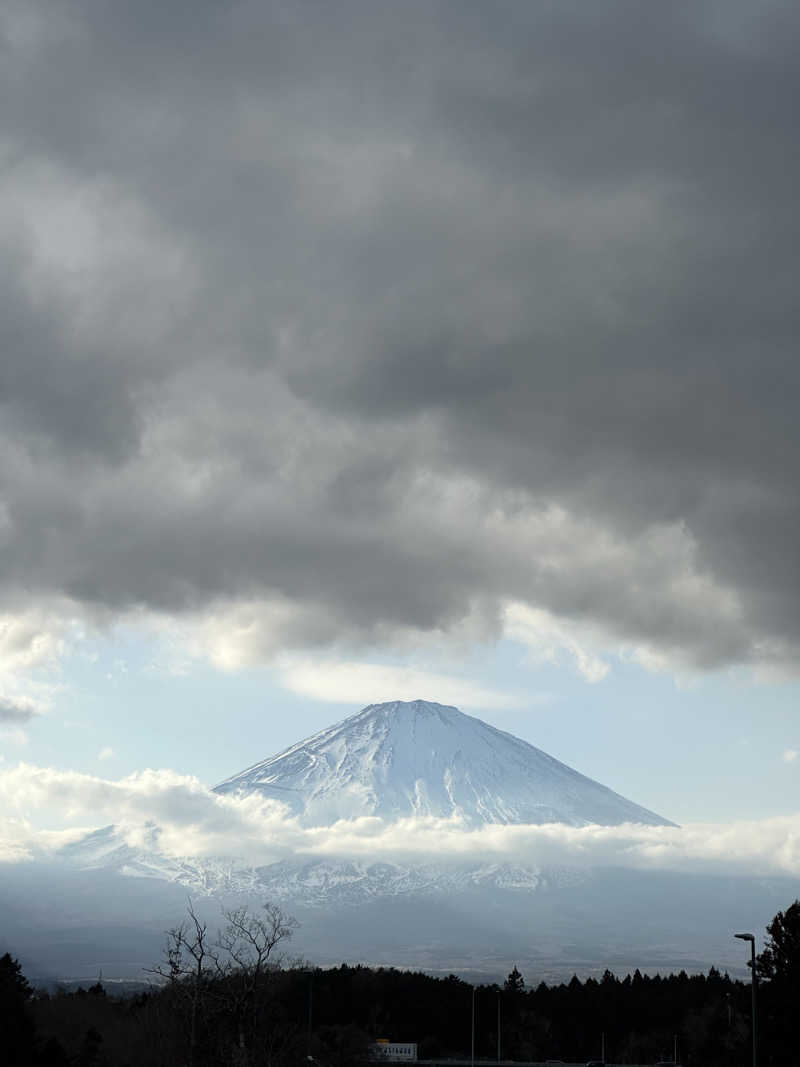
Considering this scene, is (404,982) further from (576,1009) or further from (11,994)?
(11,994)

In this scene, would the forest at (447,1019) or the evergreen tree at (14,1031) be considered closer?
the evergreen tree at (14,1031)

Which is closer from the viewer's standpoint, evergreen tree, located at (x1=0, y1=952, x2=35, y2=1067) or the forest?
evergreen tree, located at (x1=0, y1=952, x2=35, y2=1067)

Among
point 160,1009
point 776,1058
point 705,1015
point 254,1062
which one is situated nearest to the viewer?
point 254,1062

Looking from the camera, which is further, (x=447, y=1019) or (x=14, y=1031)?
(x=447, y=1019)

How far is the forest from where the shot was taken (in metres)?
83.6

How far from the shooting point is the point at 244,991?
59.4m

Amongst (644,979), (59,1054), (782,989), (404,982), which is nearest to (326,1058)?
(59,1054)

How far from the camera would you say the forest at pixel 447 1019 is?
83.6 metres

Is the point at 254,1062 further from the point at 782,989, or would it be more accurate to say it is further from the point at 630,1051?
the point at 630,1051

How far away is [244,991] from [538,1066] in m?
76.9

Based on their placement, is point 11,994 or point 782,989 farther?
point 11,994

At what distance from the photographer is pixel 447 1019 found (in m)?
168

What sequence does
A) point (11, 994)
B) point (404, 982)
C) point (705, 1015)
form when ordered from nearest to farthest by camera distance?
point (11, 994)
point (705, 1015)
point (404, 982)

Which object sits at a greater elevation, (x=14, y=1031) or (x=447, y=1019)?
(x=14, y=1031)
